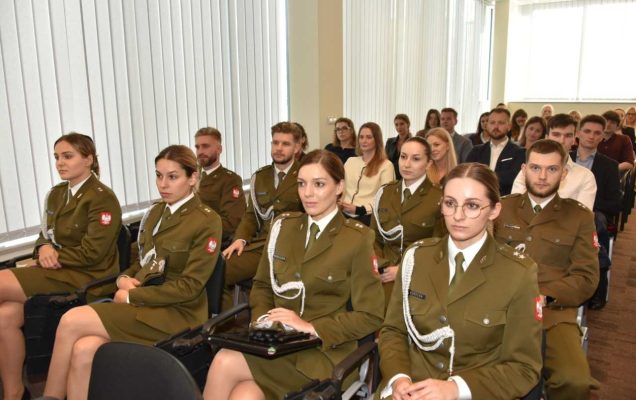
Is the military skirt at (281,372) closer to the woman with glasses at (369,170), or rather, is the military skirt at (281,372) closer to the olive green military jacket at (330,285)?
the olive green military jacket at (330,285)

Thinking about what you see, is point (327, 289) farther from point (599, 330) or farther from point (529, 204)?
point (599, 330)

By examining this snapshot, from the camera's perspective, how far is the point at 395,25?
6.56 metres

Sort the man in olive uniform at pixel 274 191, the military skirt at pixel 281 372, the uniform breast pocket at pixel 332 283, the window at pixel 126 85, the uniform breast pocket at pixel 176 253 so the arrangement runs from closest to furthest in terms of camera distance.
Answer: the military skirt at pixel 281 372
the uniform breast pocket at pixel 332 283
the uniform breast pocket at pixel 176 253
the window at pixel 126 85
the man in olive uniform at pixel 274 191

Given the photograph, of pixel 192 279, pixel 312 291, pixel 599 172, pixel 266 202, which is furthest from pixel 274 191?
pixel 599 172

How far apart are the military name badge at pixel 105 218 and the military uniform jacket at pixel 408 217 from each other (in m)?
1.52

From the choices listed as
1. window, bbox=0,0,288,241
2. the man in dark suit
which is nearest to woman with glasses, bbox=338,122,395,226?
window, bbox=0,0,288,241

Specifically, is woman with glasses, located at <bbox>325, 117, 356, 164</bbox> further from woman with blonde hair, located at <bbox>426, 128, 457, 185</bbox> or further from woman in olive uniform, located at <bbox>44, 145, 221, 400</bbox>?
woman in olive uniform, located at <bbox>44, 145, 221, 400</bbox>

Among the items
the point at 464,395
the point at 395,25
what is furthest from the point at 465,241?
the point at 395,25

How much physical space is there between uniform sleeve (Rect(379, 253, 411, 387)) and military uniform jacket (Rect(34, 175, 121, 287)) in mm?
1723

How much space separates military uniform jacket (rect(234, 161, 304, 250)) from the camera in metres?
3.27

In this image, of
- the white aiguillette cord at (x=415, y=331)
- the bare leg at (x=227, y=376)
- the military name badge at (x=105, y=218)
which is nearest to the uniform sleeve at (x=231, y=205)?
the military name badge at (x=105, y=218)

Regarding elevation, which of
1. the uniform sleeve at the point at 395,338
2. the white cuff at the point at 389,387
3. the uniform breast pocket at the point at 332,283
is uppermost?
the uniform breast pocket at the point at 332,283

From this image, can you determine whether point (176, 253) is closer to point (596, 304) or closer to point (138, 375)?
point (138, 375)

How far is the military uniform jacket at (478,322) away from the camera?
56.8 inches
